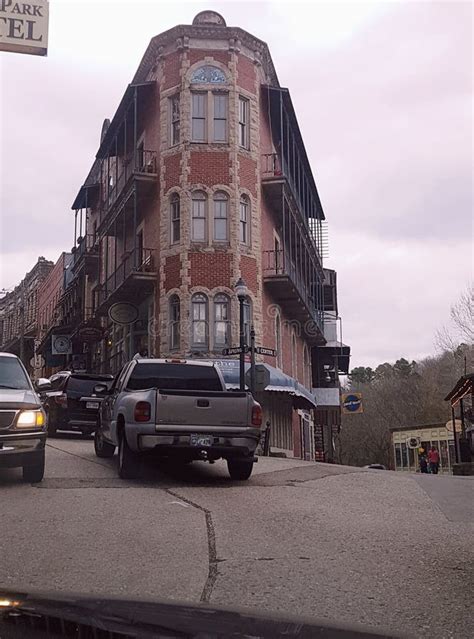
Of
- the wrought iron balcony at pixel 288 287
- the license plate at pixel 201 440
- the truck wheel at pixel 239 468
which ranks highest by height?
the wrought iron balcony at pixel 288 287

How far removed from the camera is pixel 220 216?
27.4 meters

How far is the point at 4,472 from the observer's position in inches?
452

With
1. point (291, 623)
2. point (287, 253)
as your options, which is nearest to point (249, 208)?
point (287, 253)

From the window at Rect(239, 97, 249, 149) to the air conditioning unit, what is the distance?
2468cm

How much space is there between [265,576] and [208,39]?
1008 inches

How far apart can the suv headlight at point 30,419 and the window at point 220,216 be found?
17715 mm

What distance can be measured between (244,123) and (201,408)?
19692mm

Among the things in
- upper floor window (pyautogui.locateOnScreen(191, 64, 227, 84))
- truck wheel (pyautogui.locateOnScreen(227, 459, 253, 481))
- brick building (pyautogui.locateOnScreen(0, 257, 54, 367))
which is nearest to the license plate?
truck wheel (pyautogui.locateOnScreen(227, 459, 253, 481))

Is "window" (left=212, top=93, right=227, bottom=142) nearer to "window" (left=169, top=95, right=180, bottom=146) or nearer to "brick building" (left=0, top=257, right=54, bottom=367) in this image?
"window" (left=169, top=95, right=180, bottom=146)

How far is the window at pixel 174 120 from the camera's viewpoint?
92.7ft

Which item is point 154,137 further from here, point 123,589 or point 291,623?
point 291,623

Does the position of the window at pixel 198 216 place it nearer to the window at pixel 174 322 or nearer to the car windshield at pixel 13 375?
the window at pixel 174 322

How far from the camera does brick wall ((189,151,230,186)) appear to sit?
27438 mm

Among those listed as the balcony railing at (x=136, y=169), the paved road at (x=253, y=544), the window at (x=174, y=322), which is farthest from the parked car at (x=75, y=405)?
the balcony railing at (x=136, y=169)
